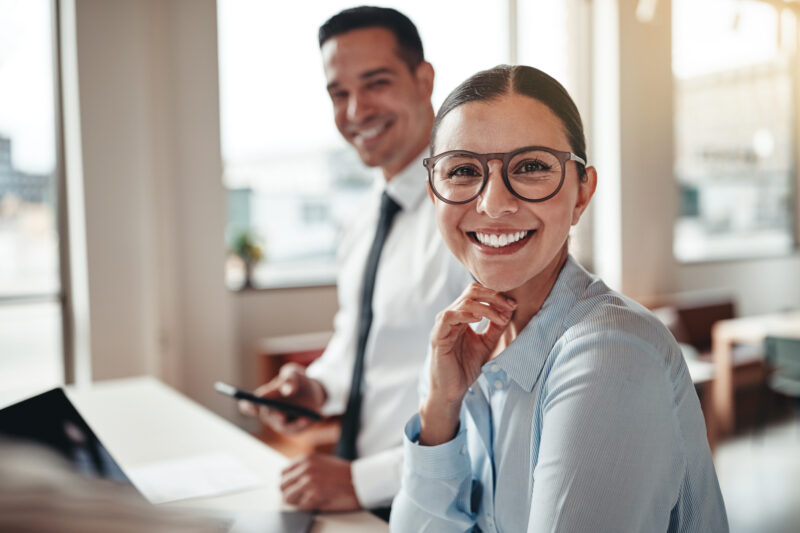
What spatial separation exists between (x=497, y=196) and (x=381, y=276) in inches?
29.8

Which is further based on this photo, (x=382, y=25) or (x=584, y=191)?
(x=382, y=25)

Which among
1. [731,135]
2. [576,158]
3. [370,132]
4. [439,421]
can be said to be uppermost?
[731,135]

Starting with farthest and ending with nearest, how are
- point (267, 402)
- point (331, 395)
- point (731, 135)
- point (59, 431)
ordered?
point (731, 135) < point (331, 395) < point (267, 402) < point (59, 431)

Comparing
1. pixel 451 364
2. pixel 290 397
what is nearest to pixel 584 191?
pixel 451 364

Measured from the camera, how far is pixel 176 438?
182 cm

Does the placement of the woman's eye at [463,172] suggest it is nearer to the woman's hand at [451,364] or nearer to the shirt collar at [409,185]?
the woman's hand at [451,364]

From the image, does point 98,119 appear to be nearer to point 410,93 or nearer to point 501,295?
point 410,93

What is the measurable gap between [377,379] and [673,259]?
19.5 feet

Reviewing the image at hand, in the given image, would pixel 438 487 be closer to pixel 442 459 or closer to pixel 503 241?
pixel 442 459

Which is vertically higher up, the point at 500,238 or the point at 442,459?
the point at 500,238

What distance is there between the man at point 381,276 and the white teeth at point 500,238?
0.43m

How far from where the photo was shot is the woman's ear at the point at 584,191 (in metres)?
0.91

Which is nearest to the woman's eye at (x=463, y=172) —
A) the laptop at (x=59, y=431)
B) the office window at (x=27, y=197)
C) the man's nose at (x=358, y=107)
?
the man's nose at (x=358, y=107)

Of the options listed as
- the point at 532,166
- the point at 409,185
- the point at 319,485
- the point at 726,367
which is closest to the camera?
the point at 532,166
